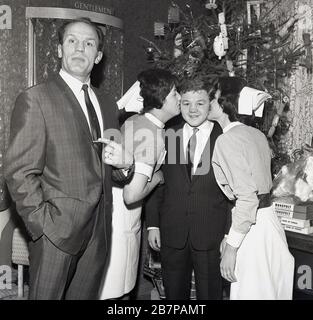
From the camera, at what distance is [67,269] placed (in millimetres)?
1964

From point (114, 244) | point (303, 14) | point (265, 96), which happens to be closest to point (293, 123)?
point (303, 14)

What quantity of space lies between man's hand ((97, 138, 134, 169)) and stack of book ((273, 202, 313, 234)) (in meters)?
1.50

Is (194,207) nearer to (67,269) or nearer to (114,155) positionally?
(114,155)

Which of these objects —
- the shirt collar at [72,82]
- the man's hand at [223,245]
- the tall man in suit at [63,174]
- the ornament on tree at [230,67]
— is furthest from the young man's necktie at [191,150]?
the ornament on tree at [230,67]

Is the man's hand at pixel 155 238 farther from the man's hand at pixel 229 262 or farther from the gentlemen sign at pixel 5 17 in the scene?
the gentlemen sign at pixel 5 17

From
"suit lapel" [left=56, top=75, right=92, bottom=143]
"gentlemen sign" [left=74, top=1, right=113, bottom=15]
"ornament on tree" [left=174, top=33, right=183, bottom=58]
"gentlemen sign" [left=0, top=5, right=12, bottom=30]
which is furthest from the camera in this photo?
"ornament on tree" [left=174, top=33, right=183, bottom=58]

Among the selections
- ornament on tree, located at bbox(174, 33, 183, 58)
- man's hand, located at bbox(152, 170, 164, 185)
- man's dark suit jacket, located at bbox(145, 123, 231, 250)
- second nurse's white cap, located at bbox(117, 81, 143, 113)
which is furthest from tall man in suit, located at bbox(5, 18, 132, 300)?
ornament on tree, located at bbox(174, 33, 183, 58)

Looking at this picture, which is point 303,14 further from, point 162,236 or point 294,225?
point 162,236

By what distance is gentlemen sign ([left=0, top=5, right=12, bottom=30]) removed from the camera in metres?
3.04

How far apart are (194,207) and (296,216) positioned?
1.00 metres

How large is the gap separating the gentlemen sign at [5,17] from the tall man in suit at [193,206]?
4.38ft

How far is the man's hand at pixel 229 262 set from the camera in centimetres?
222

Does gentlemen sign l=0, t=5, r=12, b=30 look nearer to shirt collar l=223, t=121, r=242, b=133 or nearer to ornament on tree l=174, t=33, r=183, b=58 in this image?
ornament on tree l=174, t=33, r=183, b=58

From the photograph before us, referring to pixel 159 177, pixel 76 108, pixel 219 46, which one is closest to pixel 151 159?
pixel 159 177
